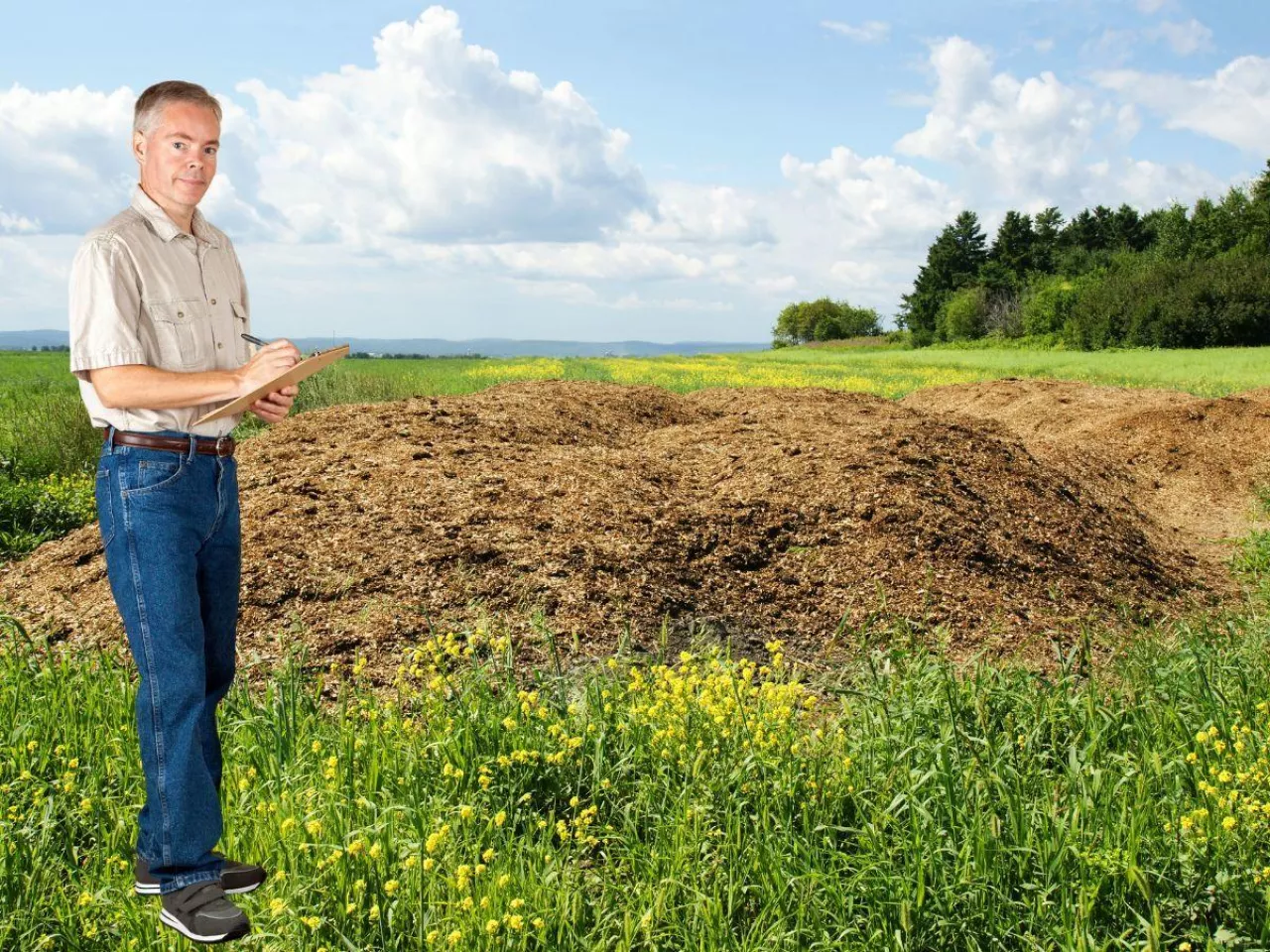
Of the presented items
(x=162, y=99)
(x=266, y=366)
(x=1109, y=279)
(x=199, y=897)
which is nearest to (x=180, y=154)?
(x=162, y=99)

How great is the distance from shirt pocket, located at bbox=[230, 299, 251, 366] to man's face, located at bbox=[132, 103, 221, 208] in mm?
314

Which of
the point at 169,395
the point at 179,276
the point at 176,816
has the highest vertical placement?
the point at 179,276

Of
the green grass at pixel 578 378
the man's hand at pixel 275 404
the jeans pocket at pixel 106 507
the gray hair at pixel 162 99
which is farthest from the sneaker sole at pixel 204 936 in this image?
the green grass at pixel 578 378

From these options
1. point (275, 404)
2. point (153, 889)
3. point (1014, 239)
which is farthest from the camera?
point (1014, 239)

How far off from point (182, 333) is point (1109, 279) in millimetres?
53715

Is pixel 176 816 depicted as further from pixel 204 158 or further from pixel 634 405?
pixel 634 405

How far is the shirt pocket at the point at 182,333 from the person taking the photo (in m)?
2.65

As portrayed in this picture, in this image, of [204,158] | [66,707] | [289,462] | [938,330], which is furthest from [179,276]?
[938,330]

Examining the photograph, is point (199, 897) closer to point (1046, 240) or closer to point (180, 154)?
point (180, 154)

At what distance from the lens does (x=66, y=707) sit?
403 cm

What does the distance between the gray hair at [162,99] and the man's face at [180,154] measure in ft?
0.05

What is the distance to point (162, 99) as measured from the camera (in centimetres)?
261

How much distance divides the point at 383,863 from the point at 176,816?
0.57 meters

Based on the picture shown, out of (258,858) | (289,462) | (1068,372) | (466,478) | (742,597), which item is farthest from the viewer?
(1068,372)
